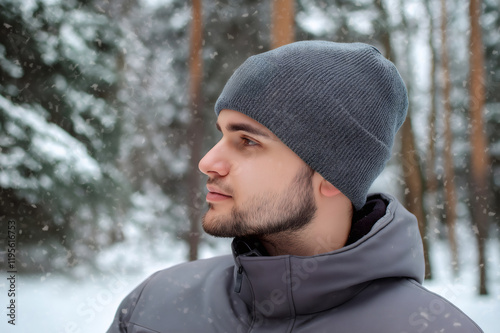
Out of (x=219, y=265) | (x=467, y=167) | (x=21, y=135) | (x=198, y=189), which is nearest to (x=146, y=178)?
(x=198, y=189)

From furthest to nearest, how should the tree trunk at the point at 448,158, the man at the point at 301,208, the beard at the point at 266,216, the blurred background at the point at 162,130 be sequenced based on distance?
the tree trunk at the point at 448,158
the blurred background at the point at 162,130
the beard at the point at 266,216
the man at the point at 301,208

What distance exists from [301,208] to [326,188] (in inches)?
5.4

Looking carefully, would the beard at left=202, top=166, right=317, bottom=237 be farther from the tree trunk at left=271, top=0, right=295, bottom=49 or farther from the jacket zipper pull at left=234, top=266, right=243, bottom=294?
the tree trunk at left=271, top=0, right=295, bottom=49

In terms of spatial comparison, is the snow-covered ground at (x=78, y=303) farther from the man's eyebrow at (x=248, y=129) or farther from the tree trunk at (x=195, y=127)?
the man's eyebrow at (x=248, y=129)

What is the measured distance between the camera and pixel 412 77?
14.9ft

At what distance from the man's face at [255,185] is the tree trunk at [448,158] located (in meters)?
3.82

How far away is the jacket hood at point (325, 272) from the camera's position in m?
1.21

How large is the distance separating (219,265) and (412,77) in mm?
3819

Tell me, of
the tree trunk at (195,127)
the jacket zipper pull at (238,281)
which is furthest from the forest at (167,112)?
the jacket zipper pull at (238,281)

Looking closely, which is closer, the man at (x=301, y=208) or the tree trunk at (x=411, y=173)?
the man at (x=301, y=208)

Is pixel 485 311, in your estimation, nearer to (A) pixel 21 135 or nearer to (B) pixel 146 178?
(B) pixel 146 178

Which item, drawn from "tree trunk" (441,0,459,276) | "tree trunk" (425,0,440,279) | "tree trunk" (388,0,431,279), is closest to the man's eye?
"tree trunk" (388,0,431,279)

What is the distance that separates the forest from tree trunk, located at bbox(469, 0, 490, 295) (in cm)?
1

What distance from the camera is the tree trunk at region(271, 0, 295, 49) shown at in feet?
12.7
